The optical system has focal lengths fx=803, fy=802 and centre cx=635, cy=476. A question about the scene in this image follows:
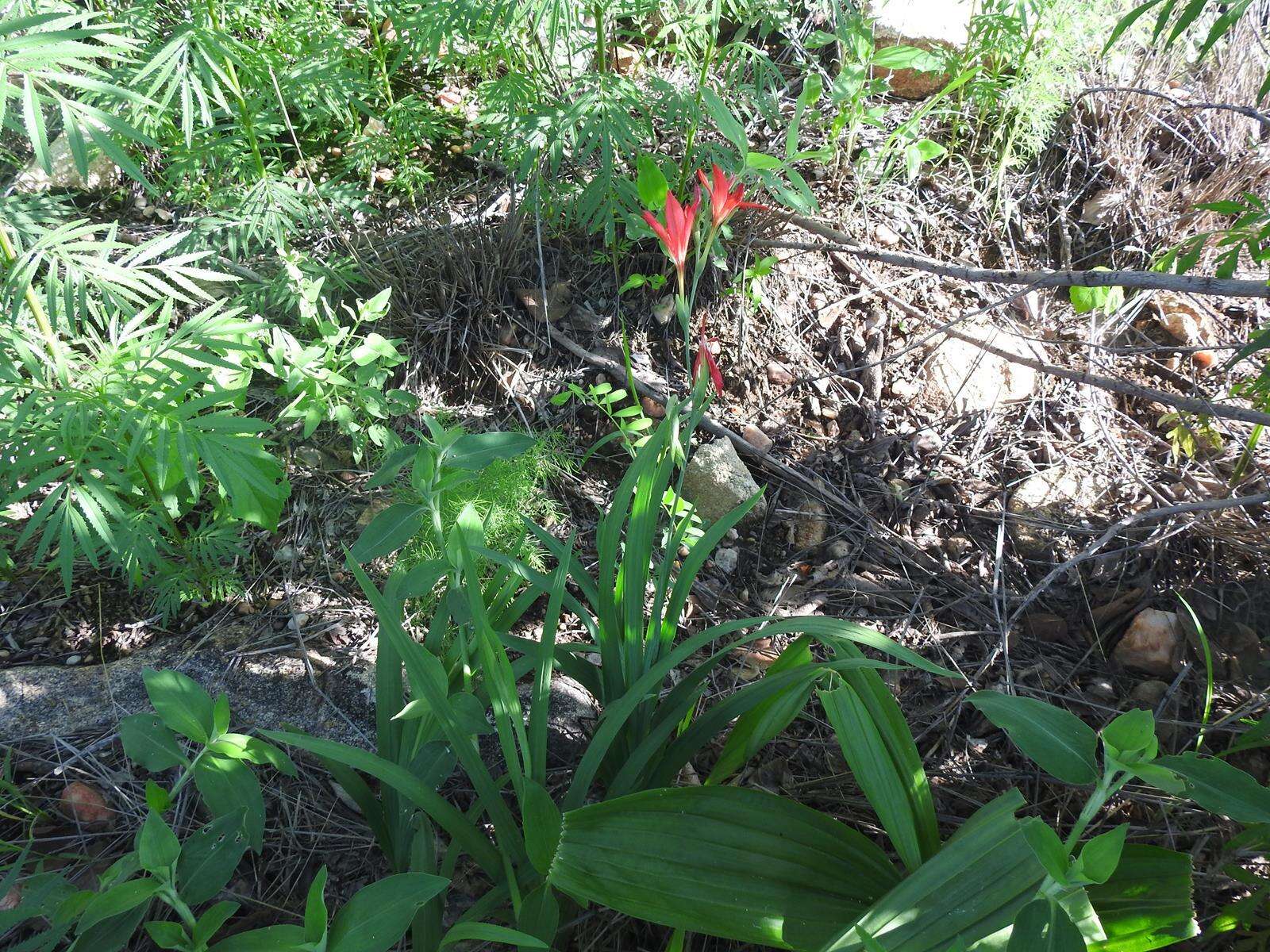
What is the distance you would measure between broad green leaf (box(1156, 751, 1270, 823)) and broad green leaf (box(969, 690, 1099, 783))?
71 millimetres

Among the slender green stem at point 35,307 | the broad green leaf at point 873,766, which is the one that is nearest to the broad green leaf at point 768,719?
the broad green leaf at point 873,766

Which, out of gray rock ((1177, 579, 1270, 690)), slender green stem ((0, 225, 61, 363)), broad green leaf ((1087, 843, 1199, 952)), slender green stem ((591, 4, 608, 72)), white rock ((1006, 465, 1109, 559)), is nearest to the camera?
broad green leaf ((1087, 843, 1199, 952))

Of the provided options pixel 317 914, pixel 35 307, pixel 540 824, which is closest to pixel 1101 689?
pixel 540 824

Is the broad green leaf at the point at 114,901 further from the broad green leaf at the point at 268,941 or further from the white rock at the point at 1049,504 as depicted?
the white rock at the point at 1049,504

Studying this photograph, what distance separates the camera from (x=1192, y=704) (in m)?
1.56

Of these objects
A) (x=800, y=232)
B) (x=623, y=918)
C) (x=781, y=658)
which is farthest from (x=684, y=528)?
(x=800, y=232)

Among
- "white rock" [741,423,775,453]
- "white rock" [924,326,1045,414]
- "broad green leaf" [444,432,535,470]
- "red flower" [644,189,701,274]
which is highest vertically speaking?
"red flower" [644,189,701,274]

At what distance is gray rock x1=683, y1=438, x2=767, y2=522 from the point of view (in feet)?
6.25

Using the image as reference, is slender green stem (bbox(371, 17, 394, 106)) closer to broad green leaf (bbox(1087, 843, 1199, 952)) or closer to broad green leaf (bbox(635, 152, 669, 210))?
broad green leaf (bbox(635, 152, 669, 210))

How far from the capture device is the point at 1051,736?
936 millimetres

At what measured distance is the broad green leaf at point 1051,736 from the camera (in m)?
0.91

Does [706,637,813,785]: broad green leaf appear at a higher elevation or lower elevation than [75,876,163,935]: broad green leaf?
lower

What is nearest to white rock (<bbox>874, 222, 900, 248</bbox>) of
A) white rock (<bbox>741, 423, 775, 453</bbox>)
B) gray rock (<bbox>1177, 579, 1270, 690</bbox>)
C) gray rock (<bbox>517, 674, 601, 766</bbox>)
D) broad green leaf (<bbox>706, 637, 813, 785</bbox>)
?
white rock (<bbox>741, 423, 775, 453</bbox>)

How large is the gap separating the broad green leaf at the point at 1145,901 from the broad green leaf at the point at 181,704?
1.13 metres
